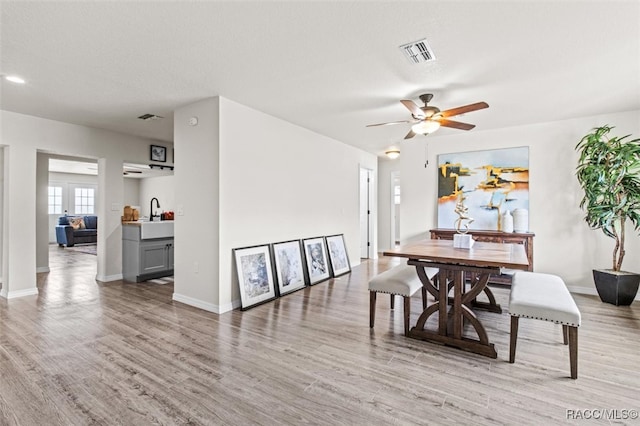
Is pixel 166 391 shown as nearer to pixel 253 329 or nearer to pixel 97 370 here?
pixel 97 370

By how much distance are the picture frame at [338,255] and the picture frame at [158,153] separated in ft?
11.3

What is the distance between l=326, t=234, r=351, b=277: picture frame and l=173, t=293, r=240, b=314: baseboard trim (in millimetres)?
2108

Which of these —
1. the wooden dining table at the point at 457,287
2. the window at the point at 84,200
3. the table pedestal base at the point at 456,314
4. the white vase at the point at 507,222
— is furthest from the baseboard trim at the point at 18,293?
the window at the point at 84,200

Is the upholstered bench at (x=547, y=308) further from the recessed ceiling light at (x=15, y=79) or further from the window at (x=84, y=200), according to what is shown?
the window at (x=84, y=200)

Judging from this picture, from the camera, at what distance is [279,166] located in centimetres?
450

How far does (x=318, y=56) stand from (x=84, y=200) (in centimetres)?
1225

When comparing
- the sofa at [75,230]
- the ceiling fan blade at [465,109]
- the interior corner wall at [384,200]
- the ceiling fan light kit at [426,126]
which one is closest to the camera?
the ceiling fan blade at [465,109]

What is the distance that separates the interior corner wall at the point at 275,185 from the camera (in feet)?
12.1

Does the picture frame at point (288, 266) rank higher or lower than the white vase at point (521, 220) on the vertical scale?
lower

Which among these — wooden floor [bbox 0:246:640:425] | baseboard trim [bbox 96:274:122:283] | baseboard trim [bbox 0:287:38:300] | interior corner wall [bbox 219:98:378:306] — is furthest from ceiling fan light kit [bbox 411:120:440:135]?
baseboard trim [bbox 0:287:38:300]

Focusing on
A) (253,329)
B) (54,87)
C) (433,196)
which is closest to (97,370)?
(253,329)

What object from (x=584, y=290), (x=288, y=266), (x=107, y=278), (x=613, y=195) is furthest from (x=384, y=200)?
(x=107, y=278)

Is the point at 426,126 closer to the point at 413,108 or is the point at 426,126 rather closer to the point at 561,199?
Answer: the point at 413,108

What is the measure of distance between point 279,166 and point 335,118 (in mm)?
1038
